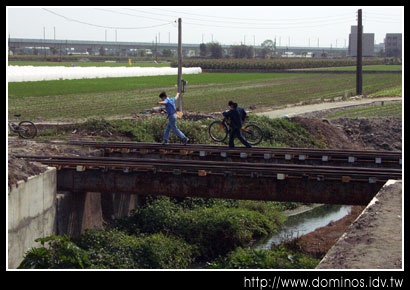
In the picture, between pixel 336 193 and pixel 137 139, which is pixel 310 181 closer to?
pixel 336 193

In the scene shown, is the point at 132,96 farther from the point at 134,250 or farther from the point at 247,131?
the point at 134,250

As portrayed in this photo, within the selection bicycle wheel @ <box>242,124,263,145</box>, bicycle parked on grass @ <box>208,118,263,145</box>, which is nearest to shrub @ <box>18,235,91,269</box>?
bicycle parked on grass @ <box>208,118,263,145</box>

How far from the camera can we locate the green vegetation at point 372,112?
45.7m

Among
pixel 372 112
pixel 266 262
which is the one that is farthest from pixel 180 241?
pixel 372 112

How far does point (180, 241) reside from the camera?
2088 cm

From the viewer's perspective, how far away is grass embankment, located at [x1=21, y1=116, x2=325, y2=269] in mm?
17078

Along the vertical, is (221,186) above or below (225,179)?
below

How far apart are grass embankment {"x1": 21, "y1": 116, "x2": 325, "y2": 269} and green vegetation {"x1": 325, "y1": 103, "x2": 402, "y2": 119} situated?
19631 mm

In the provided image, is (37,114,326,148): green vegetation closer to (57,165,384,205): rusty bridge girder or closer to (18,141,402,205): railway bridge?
(18,141,402,205): railway bridge

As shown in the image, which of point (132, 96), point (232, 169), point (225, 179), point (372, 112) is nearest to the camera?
point (225, 179)

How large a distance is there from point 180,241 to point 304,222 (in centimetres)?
644

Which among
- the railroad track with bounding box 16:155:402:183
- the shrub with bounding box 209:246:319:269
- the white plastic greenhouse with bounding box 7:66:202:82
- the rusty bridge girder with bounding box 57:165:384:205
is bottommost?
→ the shrub with bounding box 209:246:319:269

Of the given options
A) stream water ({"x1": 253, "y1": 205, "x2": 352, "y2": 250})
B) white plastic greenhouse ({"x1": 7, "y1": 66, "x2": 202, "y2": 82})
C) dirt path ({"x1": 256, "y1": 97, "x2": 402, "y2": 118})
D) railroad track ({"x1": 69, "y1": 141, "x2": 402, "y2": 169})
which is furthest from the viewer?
white plastic greenhouse ({"x1": 7, "y1": 66, "x2": 202, "y2": 82})
